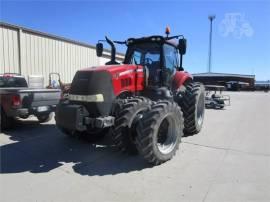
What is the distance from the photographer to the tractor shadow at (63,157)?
404 cm

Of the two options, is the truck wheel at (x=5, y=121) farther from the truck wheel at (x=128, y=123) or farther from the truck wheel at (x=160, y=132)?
the truck wheel at (x=160, y=132)

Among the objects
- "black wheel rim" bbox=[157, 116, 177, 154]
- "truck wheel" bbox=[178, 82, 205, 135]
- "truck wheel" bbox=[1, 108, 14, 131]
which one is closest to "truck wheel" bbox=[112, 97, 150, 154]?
"black wheel rim" bbox=[157, 116, 177, 154]

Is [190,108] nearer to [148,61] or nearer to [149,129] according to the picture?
[148,61]

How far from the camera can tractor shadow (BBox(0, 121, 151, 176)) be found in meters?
4.04

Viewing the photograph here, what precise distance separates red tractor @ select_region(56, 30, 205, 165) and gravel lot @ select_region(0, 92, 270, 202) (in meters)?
0.35

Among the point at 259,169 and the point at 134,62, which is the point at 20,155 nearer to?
the point at 134,62

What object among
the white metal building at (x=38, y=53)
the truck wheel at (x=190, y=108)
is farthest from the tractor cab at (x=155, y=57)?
the white metal building at (x=38, y=53)

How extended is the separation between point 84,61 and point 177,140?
14.4 meters

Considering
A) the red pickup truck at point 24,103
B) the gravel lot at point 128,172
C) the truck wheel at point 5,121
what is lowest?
the gravel lot at point 128,172

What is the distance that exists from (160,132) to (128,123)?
0.71m

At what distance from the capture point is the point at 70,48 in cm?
1648

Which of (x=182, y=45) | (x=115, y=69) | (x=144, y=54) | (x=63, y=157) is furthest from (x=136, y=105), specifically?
(x=182, y=45)

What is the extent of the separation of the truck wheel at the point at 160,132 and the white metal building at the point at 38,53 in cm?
1037

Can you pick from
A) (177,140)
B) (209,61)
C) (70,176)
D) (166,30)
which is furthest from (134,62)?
(209,61)
